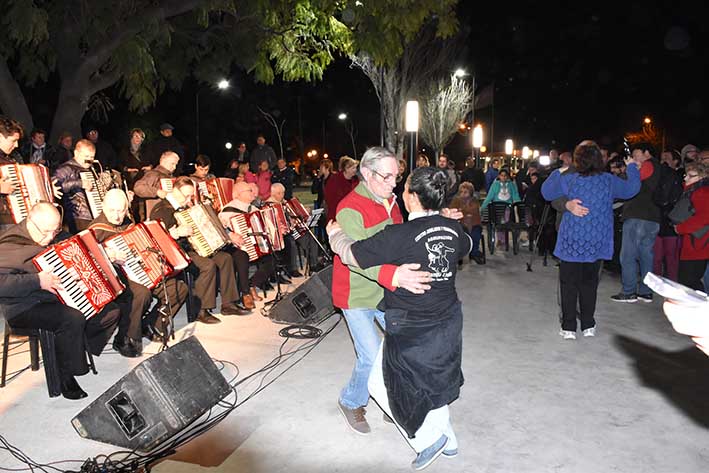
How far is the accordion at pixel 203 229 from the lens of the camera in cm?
667

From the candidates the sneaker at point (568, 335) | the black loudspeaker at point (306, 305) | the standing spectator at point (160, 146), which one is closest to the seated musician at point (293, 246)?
the black loudspeaker at point (306, 305)

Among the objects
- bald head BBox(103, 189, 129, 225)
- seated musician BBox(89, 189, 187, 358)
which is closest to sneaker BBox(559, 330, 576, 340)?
seated musician BBox(89, 189, 187, 358)

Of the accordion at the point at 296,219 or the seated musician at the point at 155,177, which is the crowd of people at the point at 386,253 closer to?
the seated musician at the point at 155,177

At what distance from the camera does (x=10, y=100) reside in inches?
404

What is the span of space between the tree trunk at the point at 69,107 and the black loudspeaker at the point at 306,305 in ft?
19.7

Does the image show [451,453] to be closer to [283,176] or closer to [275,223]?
[275,223]

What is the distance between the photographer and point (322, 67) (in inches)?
527

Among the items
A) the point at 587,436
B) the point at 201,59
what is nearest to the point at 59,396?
the point at 587,436

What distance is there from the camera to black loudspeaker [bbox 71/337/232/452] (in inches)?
152

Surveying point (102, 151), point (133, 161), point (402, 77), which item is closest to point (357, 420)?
point (133, 161)

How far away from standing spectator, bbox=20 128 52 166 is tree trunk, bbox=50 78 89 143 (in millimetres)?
1271

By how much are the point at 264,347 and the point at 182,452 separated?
217 cm

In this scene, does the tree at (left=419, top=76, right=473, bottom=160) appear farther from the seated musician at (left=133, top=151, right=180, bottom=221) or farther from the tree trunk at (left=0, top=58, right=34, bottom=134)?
the seated musician at (left=133, top=151, right=180, bottom=221)

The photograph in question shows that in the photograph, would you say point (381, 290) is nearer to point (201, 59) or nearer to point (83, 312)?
point (83, 312)
